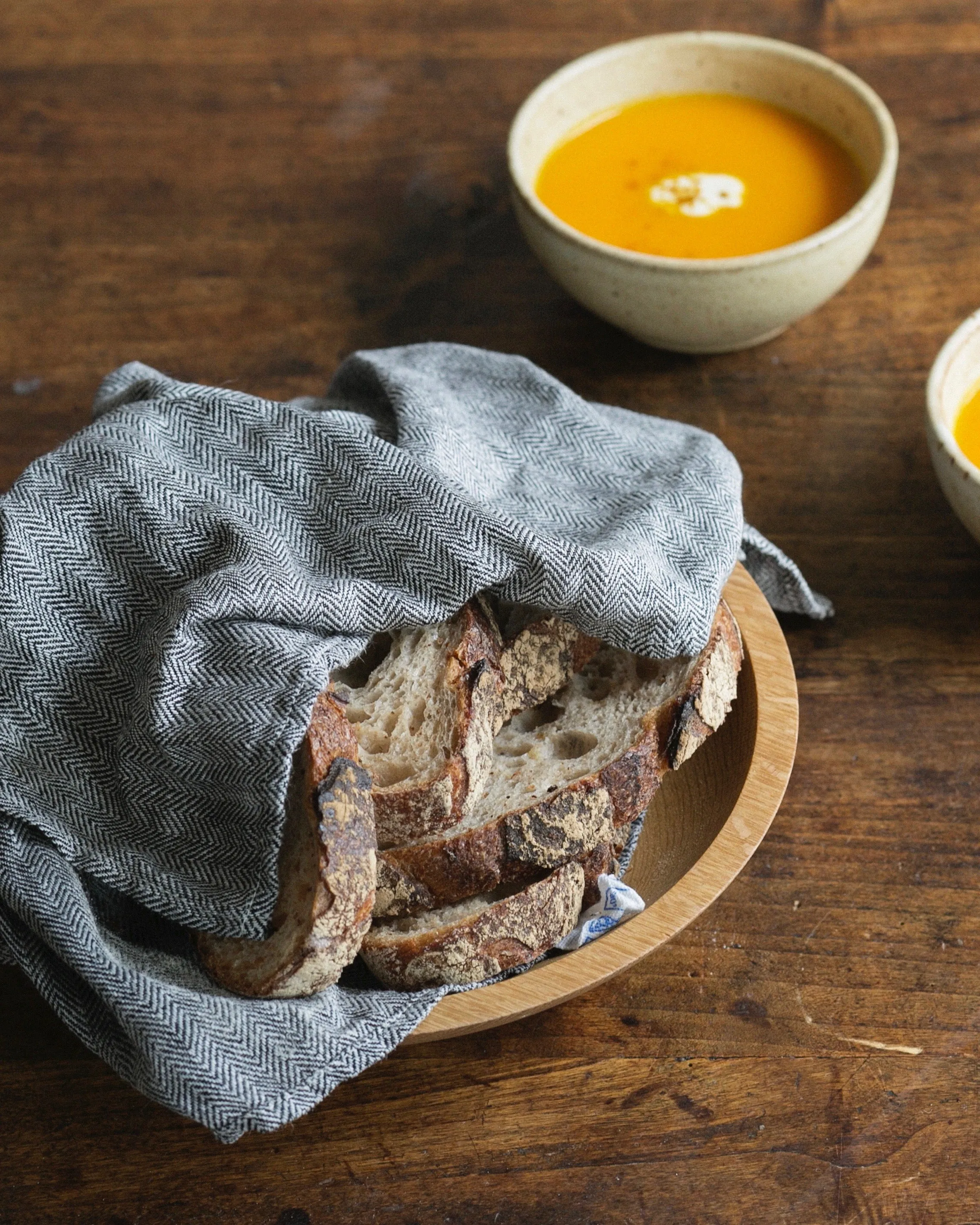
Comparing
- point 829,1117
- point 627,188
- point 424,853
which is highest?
point 627,188

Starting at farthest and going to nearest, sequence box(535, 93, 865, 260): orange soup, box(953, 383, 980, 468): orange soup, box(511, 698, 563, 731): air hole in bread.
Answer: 1. box(535, 93, 865, 260): orange soup
2. box(953, 383, 980, 468): orange soup
3. box(511, 698, 563, 731): air hole in bread

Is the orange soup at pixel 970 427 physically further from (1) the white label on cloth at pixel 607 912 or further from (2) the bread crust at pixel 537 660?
(1) the white label on cloth at pixel 607 912

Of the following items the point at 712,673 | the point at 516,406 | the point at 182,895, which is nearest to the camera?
the point at 182,895

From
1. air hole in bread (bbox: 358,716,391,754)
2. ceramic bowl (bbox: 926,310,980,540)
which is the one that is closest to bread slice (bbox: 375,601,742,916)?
air hole in bread (bbox: 358,716,391,754)

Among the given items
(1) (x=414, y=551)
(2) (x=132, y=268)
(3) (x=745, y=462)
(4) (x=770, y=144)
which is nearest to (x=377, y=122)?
(2) (x=132, y=268)

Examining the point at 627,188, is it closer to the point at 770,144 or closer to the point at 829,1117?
the point at 770,144

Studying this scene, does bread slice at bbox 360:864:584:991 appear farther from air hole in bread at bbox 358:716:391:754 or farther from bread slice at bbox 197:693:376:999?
air hole in bread at bbox 358:716:391:754
